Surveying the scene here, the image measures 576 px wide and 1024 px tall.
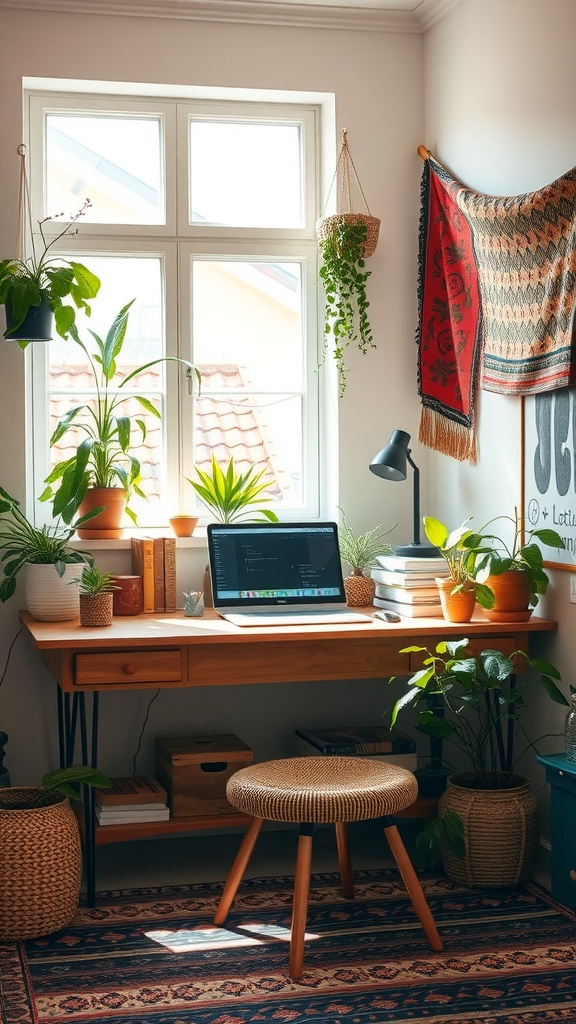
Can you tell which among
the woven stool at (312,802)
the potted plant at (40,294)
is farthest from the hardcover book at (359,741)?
the potted plant at (40,294)

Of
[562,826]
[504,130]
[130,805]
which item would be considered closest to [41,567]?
[130,805]

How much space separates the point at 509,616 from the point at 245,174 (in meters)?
1.97

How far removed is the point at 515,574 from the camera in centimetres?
334

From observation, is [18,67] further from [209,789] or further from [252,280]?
[209,789]

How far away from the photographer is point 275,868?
3.55 meters

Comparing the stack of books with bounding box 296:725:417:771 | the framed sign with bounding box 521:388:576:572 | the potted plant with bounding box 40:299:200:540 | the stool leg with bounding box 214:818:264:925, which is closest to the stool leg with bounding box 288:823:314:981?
the stool leg with bounding box 214:818:264:925

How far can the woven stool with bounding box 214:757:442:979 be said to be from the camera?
2.73 meters

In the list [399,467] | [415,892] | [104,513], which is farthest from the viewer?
[104,513]

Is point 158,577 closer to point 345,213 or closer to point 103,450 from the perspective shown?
point 103,450

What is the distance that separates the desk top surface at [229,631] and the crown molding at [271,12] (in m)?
2.09

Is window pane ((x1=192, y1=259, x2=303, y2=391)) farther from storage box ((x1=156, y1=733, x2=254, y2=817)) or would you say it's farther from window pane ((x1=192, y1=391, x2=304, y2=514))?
storage box ((x1=156, y1=733, x2=254, y2=817))

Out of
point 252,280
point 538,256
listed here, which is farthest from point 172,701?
point 538,256

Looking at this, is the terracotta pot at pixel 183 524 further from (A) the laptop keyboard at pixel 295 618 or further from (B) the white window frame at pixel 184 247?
(A) the laptop keyboard at pixel 295 618

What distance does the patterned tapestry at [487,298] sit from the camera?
10.3 ft
